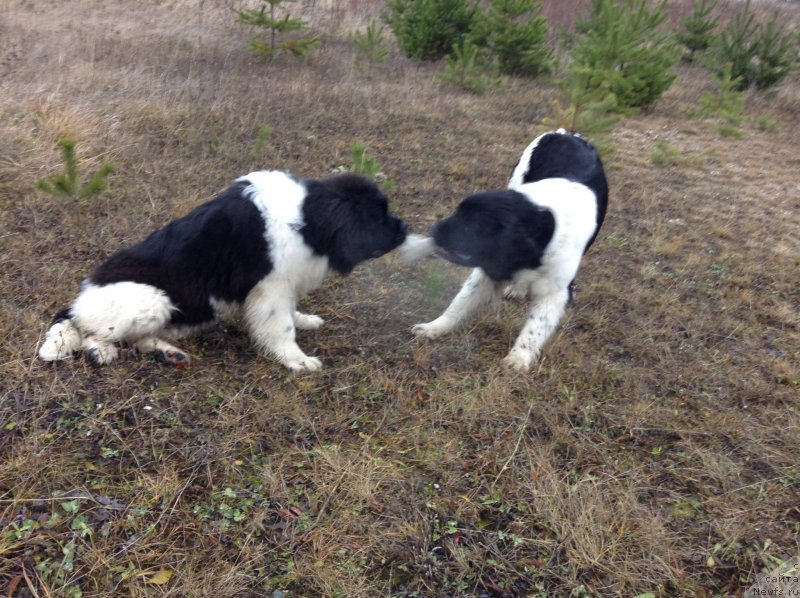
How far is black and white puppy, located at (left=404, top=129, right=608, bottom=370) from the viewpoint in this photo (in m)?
3.38

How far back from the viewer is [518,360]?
142 inches

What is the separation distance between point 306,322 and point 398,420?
107 centimetres

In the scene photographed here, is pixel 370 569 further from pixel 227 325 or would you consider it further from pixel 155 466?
pixel 227 325

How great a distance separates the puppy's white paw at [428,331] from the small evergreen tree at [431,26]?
25.2 feet

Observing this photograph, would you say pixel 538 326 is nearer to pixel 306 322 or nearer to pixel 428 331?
pixel 428 331

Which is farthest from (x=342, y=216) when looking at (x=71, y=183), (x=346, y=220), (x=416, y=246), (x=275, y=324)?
(x=71, y=183)

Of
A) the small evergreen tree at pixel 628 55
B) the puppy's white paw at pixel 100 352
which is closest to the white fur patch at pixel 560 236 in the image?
the puppy's white paw at pixel 100 352

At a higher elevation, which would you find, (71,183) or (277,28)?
(277,28)

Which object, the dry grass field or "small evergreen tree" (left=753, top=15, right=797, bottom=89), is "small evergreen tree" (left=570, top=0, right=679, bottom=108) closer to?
the dry grass field

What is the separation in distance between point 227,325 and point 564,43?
9.85 meters

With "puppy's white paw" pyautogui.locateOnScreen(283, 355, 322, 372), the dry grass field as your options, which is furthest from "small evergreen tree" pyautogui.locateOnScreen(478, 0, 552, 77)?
"puppy's white paw" pyautogui.locateOnScreen(283, 355, 322, 372)

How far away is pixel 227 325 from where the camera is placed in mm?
3740

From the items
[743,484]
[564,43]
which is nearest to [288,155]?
[743,484]

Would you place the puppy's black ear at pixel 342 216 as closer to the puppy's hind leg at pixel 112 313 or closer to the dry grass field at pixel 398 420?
the dry grass field at pixel 398 420
